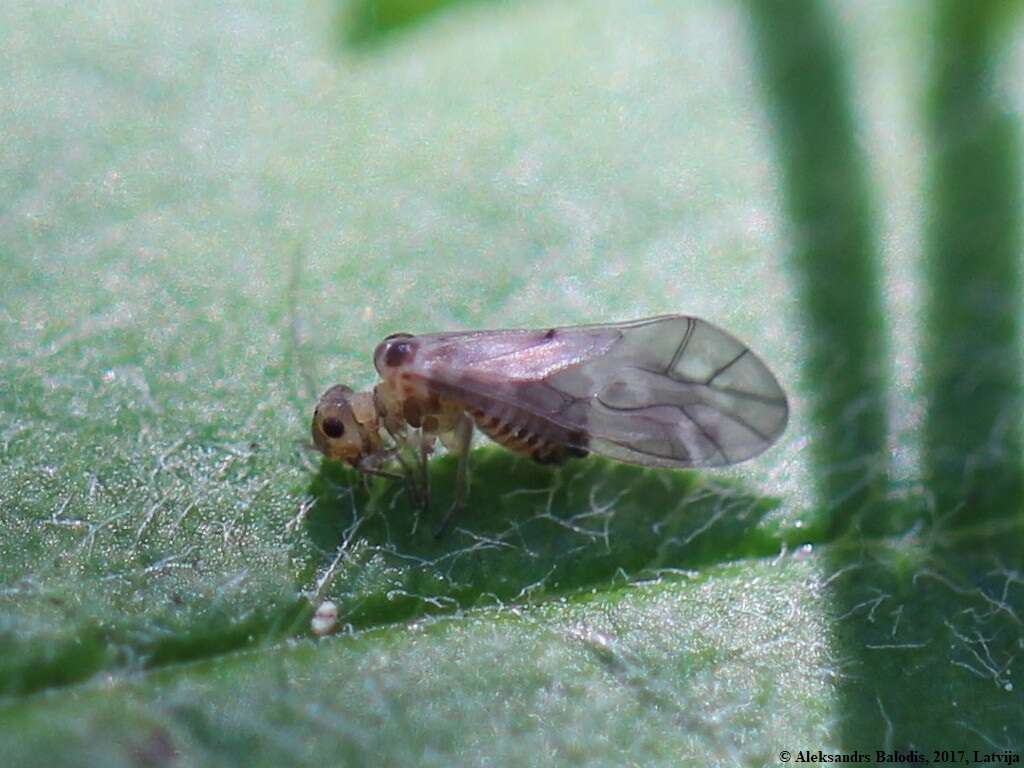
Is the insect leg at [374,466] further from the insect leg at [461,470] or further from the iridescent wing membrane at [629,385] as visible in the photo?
the iridescent wing membrane at [629,385]

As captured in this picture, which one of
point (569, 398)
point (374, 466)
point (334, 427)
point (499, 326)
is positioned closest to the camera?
point (334, 427)

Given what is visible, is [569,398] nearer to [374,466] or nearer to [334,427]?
[374,466]

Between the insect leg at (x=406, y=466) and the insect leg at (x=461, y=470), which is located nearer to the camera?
the insect leg at (x=461, y=470)

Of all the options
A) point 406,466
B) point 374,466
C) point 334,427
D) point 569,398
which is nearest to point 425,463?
point 406,466

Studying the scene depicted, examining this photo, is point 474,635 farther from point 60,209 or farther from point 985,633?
point 60,209

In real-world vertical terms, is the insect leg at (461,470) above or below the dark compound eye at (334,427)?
below

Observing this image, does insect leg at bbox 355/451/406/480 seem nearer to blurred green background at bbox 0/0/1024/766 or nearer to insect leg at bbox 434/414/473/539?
blurred green background at bbox 0/0/1024/766

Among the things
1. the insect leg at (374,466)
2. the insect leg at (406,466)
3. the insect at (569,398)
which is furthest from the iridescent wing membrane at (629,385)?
the insect leg at (374,466)
